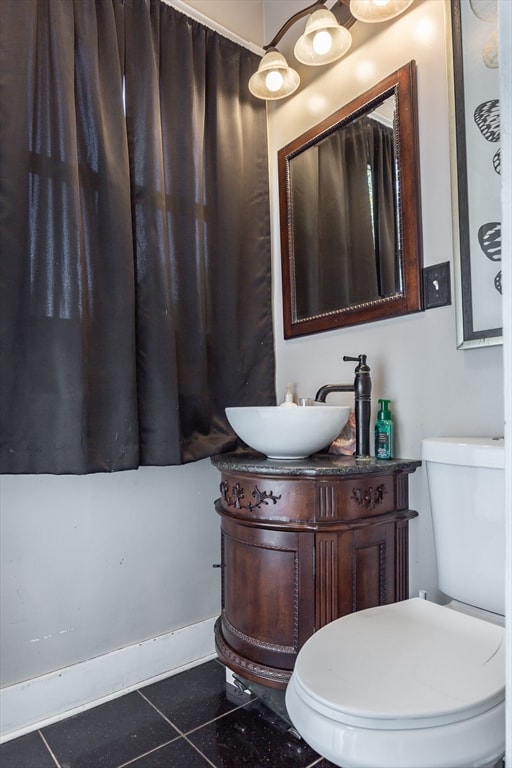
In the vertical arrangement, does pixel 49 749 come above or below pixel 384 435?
below

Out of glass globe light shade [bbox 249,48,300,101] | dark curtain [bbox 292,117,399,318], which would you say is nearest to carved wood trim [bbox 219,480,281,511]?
dark curtain [bbox 292,117,399,318]

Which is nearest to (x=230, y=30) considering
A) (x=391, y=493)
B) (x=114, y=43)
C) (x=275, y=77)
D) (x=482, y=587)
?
(x=275, y=77)

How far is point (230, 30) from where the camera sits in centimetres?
196

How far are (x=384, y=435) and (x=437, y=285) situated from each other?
1.61 ft

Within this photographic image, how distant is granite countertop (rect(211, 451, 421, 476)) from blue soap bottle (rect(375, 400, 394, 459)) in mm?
31

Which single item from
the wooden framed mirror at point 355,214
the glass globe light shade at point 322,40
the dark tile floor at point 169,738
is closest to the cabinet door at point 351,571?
the dark tile floor at point 169,738

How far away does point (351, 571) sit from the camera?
1.33 m

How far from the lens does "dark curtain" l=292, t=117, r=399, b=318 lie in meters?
1.60

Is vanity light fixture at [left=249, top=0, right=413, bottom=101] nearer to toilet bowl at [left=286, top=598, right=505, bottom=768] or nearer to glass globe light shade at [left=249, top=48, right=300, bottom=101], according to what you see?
glass globe light shade at [left=249, top=48, right=300, bottom=101]

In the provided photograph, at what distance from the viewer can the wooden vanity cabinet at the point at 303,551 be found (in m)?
1.31

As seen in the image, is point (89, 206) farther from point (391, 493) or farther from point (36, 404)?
point (391, 493)

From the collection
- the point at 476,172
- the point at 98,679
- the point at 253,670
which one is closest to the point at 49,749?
the point at 98,679

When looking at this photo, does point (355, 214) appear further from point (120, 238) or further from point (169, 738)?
point (169, 738)

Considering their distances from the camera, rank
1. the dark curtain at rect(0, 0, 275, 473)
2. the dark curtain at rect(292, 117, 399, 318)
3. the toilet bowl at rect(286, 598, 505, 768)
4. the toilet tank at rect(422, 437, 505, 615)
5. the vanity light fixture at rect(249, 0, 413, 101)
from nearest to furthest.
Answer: the toilet bowl at rect(286, 598, 505, 768) → the toilet tank at rect(422, 437, 505, 615) → the dark curtain at rect(0, 0, 275, 473) → the vanity light fixture at rect(249, 0, 413, 101) → the dark curtain at rect(292, 117, 399, 318)
